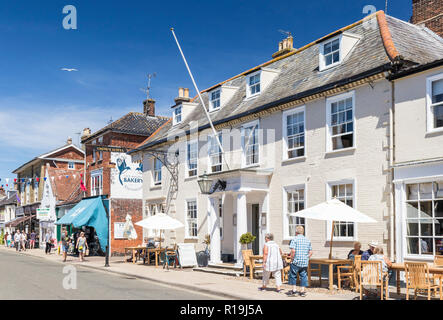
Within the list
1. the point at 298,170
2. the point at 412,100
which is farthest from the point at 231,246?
the point at 412,100

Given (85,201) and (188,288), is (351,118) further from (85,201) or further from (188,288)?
(85,201)

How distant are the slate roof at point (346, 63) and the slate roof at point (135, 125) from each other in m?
12.4

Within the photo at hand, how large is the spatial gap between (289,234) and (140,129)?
19.9 m

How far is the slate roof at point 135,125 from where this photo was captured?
34691mm

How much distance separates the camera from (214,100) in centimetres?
2461

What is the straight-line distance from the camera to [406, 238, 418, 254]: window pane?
45.2 feet

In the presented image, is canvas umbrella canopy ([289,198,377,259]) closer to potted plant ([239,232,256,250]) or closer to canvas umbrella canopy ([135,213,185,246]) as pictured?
potted plant ([239,232,256,250])

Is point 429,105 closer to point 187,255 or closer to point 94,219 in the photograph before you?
point 187,255

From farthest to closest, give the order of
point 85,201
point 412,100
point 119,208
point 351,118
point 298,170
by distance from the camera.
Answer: point 85,201 → point 119,208 → point 298,170 → point 351,118 → point 412,100

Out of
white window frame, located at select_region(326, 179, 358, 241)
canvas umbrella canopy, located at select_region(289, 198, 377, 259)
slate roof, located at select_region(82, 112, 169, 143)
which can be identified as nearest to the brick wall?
slate roof, located at select_region(82, 112, 169, 143)

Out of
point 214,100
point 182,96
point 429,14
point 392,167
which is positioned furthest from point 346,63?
point 182,96

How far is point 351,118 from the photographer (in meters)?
16.0

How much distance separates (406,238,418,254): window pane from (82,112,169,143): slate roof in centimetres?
2415
